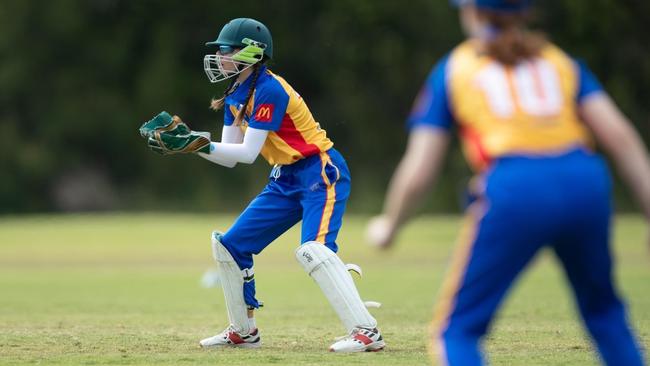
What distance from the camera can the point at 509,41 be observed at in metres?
3.63

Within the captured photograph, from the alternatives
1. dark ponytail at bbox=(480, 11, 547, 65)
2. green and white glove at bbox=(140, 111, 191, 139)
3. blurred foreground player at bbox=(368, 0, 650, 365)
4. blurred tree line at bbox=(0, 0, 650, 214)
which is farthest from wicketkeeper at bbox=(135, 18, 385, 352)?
blurred tree line at bbox=(0, 0, 650, 214)

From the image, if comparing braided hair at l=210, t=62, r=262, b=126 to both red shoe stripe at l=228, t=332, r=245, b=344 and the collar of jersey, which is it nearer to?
the collar of jersey

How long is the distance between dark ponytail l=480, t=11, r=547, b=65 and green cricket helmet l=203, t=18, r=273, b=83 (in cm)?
295

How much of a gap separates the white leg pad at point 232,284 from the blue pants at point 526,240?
2.92 meters

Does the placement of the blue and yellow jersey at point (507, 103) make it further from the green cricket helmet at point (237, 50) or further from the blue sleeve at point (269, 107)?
the green cricket helmet at point (237, 50)

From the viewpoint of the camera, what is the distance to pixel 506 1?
3621 mm

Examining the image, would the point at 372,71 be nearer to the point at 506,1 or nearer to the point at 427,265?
the point at 427,265

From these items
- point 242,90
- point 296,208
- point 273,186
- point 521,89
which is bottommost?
point 296,208

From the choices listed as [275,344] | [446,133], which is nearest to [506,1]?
[446,133]

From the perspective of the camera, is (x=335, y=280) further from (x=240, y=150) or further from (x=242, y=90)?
(x=242, y=90)

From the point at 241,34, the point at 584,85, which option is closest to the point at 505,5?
the point at 584,85

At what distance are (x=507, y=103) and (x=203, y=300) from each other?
26.3 ft

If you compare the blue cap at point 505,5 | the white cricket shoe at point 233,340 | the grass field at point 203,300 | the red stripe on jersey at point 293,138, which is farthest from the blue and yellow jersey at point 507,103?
the white cricket shoe at point 233,340

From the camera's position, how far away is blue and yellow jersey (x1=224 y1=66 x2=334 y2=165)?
247 inches
